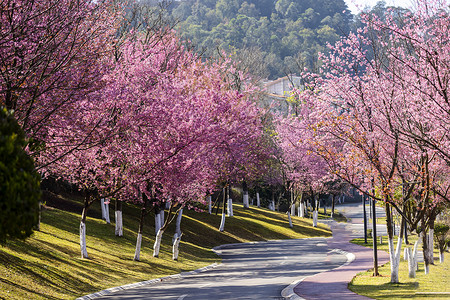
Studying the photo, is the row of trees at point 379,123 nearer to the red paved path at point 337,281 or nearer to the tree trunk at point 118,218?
the red paved path at point 337,281

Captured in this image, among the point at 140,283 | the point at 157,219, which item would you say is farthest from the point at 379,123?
the point at 157,219

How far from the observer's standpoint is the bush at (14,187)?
7.36 metres

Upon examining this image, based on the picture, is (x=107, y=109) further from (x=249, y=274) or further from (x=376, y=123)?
(x=249, y=274)

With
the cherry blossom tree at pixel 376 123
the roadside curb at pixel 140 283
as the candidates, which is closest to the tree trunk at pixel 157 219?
the roadside curb at pixel 140 283

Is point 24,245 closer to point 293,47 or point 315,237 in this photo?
point 315,237

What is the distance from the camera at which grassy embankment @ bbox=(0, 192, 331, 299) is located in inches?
718

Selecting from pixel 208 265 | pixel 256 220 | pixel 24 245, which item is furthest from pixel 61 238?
pixel 256 220

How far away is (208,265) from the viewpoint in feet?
98.1

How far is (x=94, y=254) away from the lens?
25719 mm

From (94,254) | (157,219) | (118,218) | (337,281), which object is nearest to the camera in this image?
(337,281)

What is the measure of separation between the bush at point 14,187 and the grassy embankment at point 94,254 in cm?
761

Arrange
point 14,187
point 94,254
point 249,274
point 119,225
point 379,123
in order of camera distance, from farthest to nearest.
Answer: point 119,225
point 94,254
point 249,274
point 379,123
point 14,187

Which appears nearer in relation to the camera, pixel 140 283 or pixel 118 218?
pixel 140 283

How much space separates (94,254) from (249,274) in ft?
24.0
